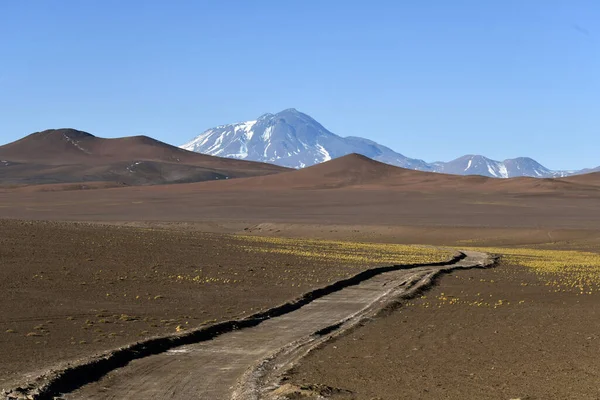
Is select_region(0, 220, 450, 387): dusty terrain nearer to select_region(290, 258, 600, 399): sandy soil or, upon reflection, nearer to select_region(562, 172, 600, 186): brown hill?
select_region(290, 258, 600, 399): sandy soil

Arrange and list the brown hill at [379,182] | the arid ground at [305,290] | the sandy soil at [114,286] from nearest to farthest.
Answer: the arid ground at [305,290] < the sandy soil at [114,286] < the brown hill at [379,182]

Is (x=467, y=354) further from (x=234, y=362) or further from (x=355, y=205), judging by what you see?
(x=355, y=205)

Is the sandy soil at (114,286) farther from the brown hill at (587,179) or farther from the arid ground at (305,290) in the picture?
the brown hill at (587,179)

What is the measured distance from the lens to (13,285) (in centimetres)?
2394

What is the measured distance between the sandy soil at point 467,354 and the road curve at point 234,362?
56cm

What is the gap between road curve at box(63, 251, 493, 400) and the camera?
1270 cm

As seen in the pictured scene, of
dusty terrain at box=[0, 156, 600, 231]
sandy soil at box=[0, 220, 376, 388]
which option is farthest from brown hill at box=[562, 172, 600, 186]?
sandy soil at box=[0, 220, 376, 388]

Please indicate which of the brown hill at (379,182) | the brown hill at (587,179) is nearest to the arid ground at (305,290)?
the brown hill at (379,182)

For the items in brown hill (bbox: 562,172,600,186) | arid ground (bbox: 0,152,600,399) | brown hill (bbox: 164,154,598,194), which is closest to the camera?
arid ground (bbox: 0,152,600,399)

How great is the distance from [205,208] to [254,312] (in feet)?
249

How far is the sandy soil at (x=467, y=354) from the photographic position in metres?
12.7

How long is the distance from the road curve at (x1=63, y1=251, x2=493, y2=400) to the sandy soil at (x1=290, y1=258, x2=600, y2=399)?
564mm

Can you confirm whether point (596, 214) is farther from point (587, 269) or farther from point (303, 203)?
point (587, 269)

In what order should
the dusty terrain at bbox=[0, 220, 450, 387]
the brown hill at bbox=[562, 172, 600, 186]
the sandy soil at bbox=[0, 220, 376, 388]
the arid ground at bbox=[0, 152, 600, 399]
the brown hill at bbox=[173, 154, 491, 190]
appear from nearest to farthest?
the arid ground at bbox=[0, 152, 600, 399]
the sandy soil at bbox=[0, 220, 376, 388]
the dusty terrain at bbox=[0, 220, 450, 387]
the brown hill at bbox=[173, 154, 491, 190]
the brown hill at bbox=[562, 172, 600, 186]
